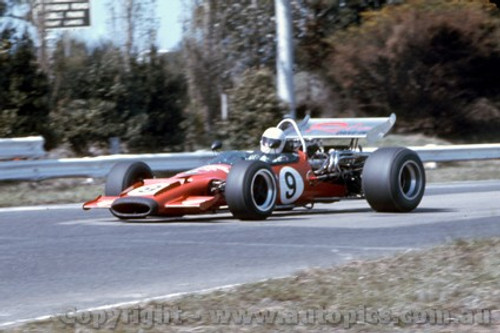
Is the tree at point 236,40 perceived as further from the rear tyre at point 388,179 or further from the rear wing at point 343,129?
the rear tyre at point 388,179

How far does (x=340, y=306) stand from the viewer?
23.7 feet

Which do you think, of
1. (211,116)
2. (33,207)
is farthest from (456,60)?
(33,207)

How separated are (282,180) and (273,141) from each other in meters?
0.71

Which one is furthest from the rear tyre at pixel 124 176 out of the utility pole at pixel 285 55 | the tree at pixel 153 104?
the utility pole at pixel 285 55

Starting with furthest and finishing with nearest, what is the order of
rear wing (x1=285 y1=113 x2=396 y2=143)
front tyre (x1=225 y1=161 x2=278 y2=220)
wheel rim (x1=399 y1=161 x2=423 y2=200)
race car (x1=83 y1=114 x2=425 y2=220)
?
rear wing (x1=285 y1=113 x2=396 y2=143) → wheel rim (x1=399 y1=161 x2=423 y2=200) → race car (x1=83 y1=114 x2=425 y2=220) → front tyre (x1=225 y1=161 x2=278 y2=220)

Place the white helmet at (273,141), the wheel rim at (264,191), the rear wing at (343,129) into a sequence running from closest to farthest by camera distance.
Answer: the wheel rim at (264,191), the white helmet at (273,141), the rear wing at (343,129)

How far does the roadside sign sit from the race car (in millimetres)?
11286

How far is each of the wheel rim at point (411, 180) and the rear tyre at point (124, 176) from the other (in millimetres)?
A: 3388

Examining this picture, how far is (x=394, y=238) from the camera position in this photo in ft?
37.7

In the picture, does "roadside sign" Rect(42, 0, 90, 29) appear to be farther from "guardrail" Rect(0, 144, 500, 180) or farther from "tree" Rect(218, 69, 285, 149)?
"guardrail" Rect(0, 144, 500, 180)

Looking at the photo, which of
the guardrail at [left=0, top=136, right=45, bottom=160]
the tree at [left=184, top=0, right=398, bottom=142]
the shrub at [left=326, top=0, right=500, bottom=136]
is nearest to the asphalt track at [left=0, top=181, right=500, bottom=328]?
the guardrail at [left=0, top=136, right=45, bottom=160]

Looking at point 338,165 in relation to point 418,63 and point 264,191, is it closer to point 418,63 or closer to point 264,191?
point 264,191

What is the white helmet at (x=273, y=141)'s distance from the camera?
14234 millimetres

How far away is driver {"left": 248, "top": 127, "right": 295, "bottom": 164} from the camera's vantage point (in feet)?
46.1
